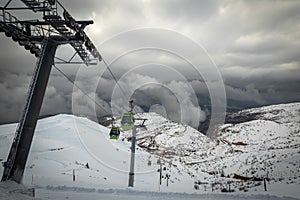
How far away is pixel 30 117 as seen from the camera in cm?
1571

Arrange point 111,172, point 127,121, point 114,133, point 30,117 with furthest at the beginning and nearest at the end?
point 111,172 < point 114,133 < point 127,121 < point 30,117

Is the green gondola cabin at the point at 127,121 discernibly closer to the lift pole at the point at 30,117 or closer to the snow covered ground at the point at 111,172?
the snow covered ground at the point at 111,172

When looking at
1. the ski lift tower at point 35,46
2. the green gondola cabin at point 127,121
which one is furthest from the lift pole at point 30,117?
the green gondola cabin at point 127,121

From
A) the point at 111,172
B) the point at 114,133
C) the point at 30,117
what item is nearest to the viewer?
the point at 30,117

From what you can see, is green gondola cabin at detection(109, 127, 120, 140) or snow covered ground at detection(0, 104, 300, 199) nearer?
snow covered ground at detection(0, 104, 300, 199)

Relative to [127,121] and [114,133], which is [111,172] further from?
[127,121]

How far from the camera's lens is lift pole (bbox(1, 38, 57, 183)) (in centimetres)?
1509

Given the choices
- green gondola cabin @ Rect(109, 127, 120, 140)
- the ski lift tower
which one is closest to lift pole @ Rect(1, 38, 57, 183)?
the ski lift tower

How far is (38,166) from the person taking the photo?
1246 inches

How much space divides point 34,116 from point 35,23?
6025 millimetres

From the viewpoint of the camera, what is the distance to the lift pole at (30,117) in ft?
49.5

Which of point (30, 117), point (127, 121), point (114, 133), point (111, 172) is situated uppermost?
point (127, 121)

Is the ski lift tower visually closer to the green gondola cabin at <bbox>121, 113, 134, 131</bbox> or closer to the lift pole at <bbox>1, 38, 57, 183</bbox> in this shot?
the lift pole at <bbox>1, 38, 57, 183</bbox>

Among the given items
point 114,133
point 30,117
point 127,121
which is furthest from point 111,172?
point 30,117
